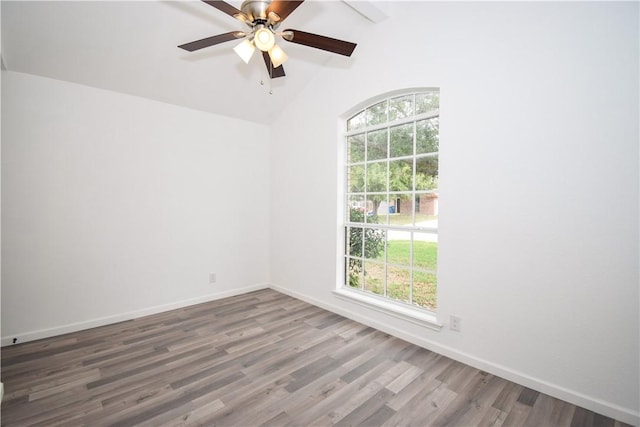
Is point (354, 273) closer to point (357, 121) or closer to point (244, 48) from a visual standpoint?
point (357, 121)

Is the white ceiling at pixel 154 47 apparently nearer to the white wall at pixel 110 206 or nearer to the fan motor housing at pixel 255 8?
the white wall at pixel 110 206

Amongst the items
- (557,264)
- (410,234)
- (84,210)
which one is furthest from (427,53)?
(84,210)

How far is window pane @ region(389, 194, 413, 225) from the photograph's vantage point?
3.04 m

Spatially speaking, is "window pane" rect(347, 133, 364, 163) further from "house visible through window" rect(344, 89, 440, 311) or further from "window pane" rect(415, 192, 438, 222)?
"window pane" rect(415, 192, 438, 222)

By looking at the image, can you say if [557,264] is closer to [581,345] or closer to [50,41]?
[581,345]

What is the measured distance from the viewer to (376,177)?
3.36 m

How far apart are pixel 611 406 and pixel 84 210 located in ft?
15.4

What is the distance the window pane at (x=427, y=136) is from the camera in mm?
2818

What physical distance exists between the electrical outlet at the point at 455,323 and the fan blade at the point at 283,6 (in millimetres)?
2671

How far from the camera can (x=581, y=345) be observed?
1.96m

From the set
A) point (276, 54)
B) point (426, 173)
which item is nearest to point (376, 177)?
point (426, 173)

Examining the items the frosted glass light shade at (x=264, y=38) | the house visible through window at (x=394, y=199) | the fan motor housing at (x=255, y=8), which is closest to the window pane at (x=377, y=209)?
the house visible through window at (x=394, y=199)

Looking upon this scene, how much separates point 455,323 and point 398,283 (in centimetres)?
75

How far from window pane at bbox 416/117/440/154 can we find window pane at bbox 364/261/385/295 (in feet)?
4.47
